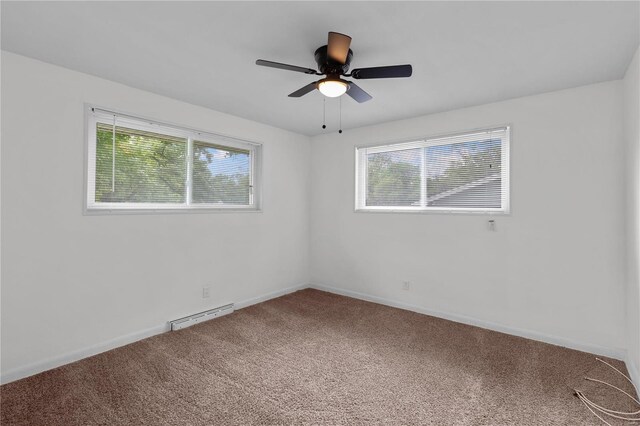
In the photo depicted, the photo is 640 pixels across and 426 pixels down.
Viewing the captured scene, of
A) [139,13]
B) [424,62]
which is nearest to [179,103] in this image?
[139,13]

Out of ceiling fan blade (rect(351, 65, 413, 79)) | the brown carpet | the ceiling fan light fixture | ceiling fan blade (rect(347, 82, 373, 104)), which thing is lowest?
the brown carpet

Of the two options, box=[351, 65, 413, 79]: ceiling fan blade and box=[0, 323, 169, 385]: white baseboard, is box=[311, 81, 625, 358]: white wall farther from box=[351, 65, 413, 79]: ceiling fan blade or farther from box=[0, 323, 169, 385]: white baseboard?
box=[0, 323, 169, 385]: white baseboard

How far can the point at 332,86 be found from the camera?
6.95 ft

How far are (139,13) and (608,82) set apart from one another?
142 inches

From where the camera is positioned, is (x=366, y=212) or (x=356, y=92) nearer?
(x=356, y=92)

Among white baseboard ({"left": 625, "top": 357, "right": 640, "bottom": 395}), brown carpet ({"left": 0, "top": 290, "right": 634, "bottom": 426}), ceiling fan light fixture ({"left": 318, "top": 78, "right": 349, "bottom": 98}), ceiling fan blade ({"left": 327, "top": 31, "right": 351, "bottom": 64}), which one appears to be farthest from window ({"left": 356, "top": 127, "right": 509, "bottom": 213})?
ceiling fan blade ({"left": 327, "top": 31, "right": 351, "bottom": 64})

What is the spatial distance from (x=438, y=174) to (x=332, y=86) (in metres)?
2.09

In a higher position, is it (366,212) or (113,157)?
(113,157)

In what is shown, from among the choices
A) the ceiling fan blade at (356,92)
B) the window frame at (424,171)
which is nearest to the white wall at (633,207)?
the window frame at (424,171)

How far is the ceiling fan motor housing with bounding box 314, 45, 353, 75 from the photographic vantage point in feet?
6.61

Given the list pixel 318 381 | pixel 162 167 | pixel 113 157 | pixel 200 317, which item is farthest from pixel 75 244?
pixel 318 381

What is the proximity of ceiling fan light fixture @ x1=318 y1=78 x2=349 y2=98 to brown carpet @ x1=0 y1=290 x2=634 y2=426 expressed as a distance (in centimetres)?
209

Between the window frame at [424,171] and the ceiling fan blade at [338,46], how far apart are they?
2.06 metres

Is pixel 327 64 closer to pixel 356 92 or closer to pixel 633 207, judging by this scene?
pixel 356 92
